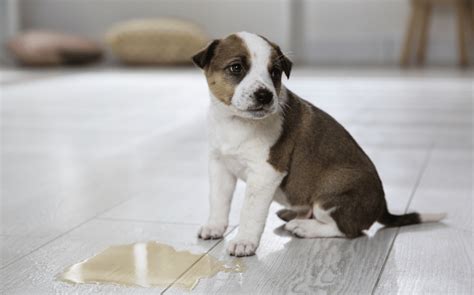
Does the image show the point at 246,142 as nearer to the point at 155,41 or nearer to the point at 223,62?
the point at 223,62

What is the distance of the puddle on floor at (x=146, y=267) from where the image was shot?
1.82 metres

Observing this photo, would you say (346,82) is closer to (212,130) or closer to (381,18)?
(381,18)

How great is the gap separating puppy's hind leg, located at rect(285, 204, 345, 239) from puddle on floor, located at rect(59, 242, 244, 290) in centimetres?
26

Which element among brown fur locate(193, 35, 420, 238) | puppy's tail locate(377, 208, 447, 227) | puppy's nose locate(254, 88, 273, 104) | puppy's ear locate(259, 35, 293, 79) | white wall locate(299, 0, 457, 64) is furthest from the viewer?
white wall locate(299, 0, 457, 64)

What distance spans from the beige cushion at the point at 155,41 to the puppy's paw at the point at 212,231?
677 centimetres

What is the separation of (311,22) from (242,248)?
7808 mm

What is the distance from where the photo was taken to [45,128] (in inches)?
174

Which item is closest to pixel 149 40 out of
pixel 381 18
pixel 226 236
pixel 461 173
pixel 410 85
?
pixel 381 18

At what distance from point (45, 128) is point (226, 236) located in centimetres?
249

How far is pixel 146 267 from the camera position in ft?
6.28

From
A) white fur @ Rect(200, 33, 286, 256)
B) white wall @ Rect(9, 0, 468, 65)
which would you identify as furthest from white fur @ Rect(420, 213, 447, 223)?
white wall @ Rect(9, 0, 468, 65)

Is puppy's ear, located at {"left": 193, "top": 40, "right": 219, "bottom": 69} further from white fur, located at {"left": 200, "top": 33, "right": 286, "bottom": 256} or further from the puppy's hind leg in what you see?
the puppy's hind leg

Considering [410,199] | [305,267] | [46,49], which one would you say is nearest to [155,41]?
[46,49]

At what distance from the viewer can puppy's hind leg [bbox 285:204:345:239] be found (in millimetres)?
2139
